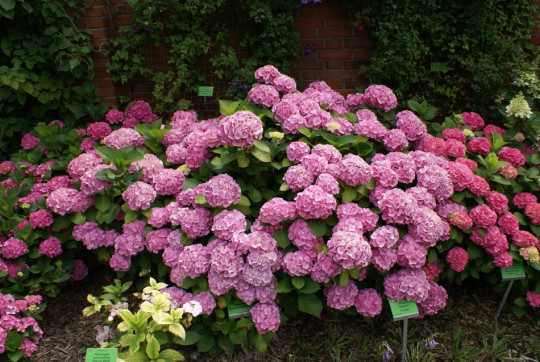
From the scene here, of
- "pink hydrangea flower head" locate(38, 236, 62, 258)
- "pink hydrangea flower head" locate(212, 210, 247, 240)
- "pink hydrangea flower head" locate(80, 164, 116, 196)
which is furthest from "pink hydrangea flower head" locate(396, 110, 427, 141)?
"pink hydrangea flower head" locate(38, 236, 62, 258)

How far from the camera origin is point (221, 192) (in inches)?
77.1

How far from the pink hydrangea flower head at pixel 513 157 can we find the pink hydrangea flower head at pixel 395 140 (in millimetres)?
608

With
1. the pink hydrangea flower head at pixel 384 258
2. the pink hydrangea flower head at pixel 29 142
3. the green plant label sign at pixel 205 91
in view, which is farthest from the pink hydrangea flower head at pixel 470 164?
the pink hydrangea flower head at pixel 29 142

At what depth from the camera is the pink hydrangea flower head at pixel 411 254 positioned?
1.96 m

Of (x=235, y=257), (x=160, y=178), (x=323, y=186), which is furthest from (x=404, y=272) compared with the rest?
(x=160, y=178)

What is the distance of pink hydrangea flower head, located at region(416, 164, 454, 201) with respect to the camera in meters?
2.16

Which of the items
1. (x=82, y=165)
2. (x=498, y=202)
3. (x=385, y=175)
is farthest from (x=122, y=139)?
(x=498, y=202)

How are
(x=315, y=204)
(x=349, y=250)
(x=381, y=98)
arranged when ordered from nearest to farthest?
(x=349, y=250) → (x=315, y=204) → (x=381, y=98)

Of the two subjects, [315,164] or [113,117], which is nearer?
[315,164]

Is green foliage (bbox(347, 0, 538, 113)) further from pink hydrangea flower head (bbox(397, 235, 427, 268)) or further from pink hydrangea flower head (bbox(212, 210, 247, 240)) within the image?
pink hydrangea flower head (bbox(212, 210, 247, 240))

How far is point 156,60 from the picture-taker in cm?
365

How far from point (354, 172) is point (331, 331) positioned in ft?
3.08

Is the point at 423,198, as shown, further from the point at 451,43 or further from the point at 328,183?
the point at 451,43

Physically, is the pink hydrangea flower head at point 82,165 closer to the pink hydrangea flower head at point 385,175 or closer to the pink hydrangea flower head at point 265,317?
the pink hydrangea flower head at point 265,317
